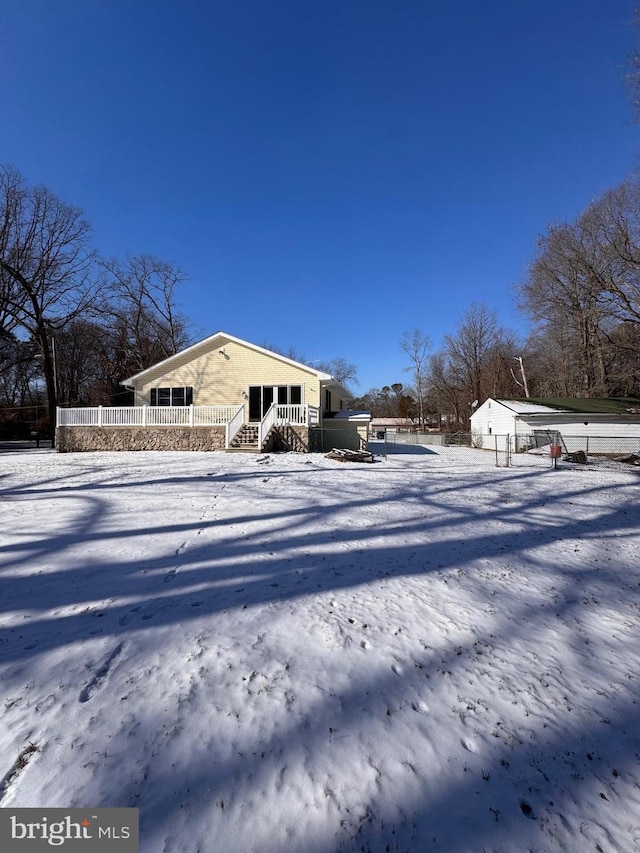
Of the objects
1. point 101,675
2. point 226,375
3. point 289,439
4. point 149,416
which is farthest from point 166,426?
point 101,675

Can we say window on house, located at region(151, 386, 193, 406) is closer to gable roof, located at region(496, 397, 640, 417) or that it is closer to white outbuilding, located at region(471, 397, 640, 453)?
white outbuilding, located at region(471, 397, 640, 453)

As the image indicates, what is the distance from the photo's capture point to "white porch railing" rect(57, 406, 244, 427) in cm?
1551

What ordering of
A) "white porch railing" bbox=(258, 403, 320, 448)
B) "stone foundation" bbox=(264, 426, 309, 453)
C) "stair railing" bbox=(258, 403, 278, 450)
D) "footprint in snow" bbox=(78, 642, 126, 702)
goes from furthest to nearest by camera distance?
"stone foundation" bbox=(264, 426, 309, 453) < "white porch railing" bbox=(258, 403, 320, 448) < "stair railing" bbox=(258, 403, 278, 450) < "footprint in snow" bbox=(78, 642, 126, 702)

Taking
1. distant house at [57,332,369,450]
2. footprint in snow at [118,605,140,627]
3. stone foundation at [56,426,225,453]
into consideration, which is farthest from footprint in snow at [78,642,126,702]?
stone foundation at [56,426,225,453]

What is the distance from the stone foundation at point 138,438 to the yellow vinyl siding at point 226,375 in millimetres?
2927

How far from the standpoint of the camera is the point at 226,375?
18.0 meters

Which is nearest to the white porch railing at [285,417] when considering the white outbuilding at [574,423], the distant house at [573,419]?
the distant house at [573,419]

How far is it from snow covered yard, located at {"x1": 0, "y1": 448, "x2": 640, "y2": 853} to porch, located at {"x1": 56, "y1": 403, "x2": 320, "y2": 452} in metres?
10.1

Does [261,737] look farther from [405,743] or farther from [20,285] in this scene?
[20,285]

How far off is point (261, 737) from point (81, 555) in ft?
9.75

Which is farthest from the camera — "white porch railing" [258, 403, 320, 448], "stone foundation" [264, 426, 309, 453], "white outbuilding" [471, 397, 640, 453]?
"white outbuilding" [471, 397, 640, 453]

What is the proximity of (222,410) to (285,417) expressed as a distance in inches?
102

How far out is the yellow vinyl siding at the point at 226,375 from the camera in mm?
17469

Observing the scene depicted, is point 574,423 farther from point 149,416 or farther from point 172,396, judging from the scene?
point 149,416
